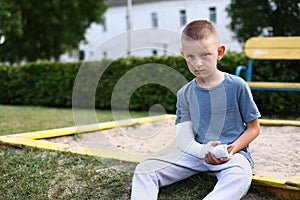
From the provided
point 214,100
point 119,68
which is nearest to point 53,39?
point 119,68

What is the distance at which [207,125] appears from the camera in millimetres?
2254

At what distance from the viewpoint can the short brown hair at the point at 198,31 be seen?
2.12 meters

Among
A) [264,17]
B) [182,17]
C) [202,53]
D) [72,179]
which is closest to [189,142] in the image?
[202,53]

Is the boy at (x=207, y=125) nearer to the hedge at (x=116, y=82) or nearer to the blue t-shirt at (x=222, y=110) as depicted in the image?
the blue t-shirt at (x=222, y=110)

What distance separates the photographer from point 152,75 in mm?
5496

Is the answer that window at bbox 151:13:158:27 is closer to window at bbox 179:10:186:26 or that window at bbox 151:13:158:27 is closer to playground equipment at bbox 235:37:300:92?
window at bbox 179:10:186:26

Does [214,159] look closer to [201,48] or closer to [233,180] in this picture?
[233,180]

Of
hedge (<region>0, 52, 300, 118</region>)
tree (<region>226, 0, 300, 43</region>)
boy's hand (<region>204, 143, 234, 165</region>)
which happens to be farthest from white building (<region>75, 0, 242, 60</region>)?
boy's hand (<region>204, 143, 234, 165</region>)

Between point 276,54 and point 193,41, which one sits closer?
point 193,41

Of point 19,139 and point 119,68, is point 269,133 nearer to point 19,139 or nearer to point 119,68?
point 19,139

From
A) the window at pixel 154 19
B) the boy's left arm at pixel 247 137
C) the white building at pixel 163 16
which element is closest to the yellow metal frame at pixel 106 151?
the boy's left arm at pixel 247 137

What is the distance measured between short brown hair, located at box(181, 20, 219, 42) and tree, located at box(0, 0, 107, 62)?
14371 millimetres

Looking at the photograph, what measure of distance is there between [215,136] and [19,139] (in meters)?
1.74

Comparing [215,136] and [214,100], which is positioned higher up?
[214,100]
